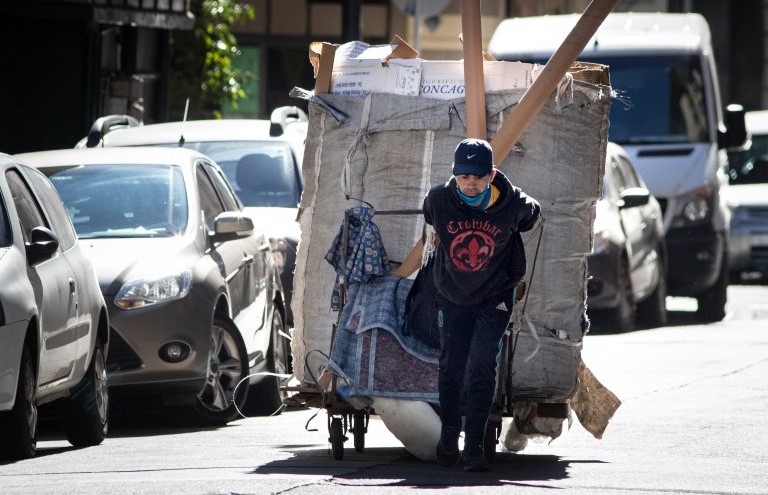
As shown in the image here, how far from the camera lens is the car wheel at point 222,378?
11422mm

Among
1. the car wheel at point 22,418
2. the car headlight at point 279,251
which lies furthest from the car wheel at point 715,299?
the car wheel at point 22,418

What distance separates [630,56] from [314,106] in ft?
36.1

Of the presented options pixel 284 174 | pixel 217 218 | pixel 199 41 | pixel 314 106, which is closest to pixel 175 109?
pixel 199 41

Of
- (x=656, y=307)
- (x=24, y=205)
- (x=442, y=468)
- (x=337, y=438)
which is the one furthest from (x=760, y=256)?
(x=442, y=468)

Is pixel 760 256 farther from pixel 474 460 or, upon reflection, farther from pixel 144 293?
pixel 474 460

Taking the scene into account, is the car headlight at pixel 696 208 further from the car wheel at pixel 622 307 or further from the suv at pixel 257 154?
the suv at pixel 257 154

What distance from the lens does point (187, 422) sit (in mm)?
11617

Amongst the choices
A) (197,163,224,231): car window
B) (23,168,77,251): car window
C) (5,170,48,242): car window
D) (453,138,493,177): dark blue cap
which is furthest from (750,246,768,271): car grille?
(453,138,493,177): dark blue cap

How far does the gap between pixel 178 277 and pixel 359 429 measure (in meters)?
2.16

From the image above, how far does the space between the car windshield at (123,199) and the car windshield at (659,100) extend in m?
8.62

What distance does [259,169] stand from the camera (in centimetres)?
1460

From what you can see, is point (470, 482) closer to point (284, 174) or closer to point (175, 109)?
point (284, 174)

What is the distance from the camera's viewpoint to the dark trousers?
859cm

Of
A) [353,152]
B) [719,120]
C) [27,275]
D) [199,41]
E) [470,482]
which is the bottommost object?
[470,482]
